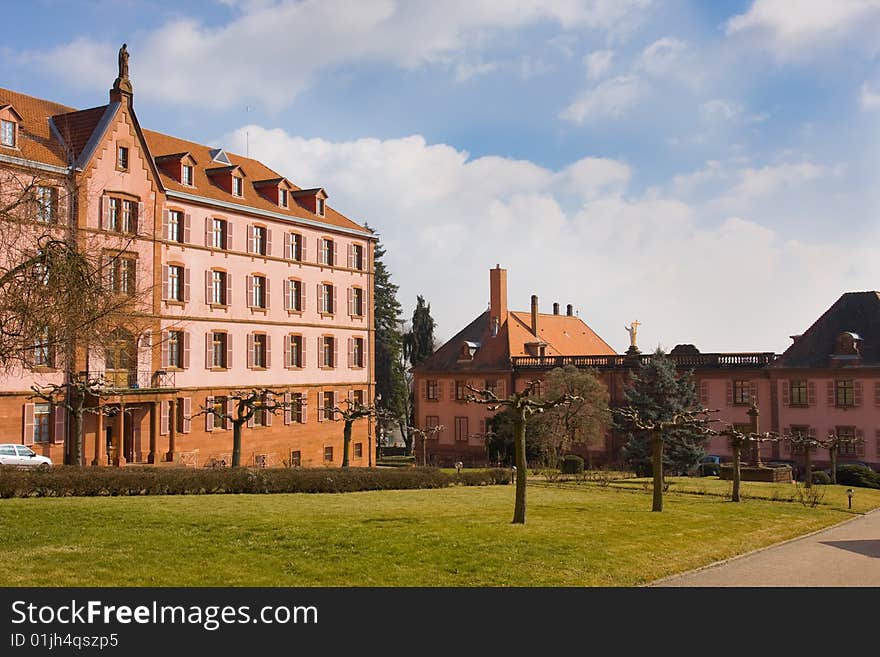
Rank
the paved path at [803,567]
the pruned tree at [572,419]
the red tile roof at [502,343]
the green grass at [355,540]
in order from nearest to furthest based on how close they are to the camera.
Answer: the green grass at [355,540] < the paved path at [803,567] < the pruned tree at [572,419] < the red tile roof at [502,343]

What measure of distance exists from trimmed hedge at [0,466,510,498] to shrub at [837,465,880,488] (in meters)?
24.1

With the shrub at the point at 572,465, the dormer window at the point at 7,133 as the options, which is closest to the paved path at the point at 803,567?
the shrub at the point at 572,465

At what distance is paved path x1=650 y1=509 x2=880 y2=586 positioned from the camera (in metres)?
16.0

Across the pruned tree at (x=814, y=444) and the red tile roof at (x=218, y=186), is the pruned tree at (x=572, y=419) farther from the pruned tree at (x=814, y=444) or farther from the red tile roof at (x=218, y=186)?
the red tile roof at (x=218, y=186)

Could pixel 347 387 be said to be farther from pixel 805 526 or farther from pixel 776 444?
pixel 805 526

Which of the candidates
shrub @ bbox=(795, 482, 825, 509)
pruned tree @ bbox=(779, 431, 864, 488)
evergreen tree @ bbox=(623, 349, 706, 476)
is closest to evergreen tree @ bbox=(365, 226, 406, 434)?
evergreen tree @ bbox=(623, 349, 706, 476)

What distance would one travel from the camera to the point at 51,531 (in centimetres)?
1780

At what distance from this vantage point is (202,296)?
4588cm

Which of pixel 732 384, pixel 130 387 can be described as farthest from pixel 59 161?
pixel 732 384

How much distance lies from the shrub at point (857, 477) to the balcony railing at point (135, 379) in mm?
35532

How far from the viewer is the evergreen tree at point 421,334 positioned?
79812mm

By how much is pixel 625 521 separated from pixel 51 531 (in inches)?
549

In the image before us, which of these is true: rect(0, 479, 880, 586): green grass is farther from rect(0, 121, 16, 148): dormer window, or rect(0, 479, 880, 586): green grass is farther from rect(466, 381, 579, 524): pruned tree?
rect(0, 121, 16, 148): dormer window

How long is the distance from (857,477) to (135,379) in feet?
122
